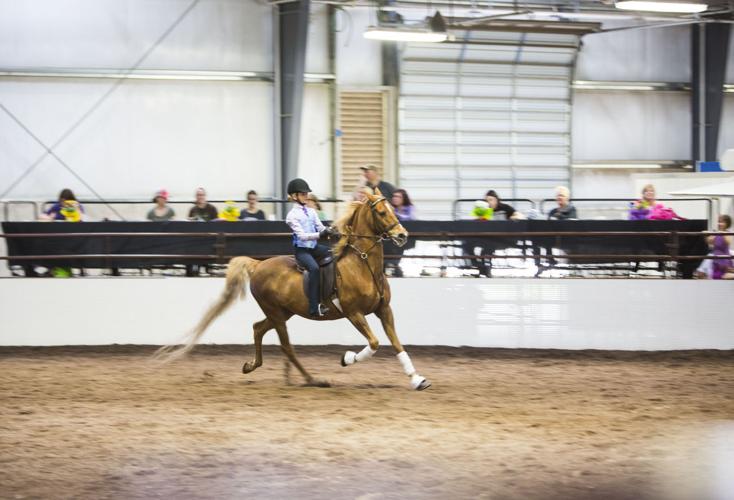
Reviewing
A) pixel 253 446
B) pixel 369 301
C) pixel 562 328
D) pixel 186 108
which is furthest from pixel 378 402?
pixel 186 108

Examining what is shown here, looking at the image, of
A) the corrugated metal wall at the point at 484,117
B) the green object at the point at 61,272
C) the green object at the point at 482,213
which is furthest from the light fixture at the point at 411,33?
the green object at the point at 61,272

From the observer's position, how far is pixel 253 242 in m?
12.5

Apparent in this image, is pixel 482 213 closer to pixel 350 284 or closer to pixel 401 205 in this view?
pixel 401 205

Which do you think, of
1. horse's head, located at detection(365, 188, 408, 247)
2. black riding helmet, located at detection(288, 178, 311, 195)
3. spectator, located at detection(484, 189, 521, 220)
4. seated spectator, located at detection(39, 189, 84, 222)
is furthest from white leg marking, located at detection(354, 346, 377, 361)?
seated spectator, located at detection(39, 189, 84, 222)

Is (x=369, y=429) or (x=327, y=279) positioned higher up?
(x=327, y=279)

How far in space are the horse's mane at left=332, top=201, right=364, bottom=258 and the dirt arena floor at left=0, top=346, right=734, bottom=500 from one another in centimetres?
130

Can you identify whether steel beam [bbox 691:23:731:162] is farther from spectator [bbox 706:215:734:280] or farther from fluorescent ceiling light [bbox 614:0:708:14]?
spectator [bbox 706:215:734:280]

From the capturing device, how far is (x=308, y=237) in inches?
364

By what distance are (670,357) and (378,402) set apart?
441cm

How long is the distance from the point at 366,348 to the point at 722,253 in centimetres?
571

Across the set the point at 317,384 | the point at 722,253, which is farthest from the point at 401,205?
the point at 317,384

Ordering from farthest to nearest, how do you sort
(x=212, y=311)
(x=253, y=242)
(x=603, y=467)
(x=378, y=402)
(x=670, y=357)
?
(x=253, y=242) < (x=670, y=357) < (x=212, y=311) < (x=378, y=402) < (x=603, y=467)

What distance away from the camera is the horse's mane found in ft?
30.5

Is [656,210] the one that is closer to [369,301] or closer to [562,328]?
[562,328]
